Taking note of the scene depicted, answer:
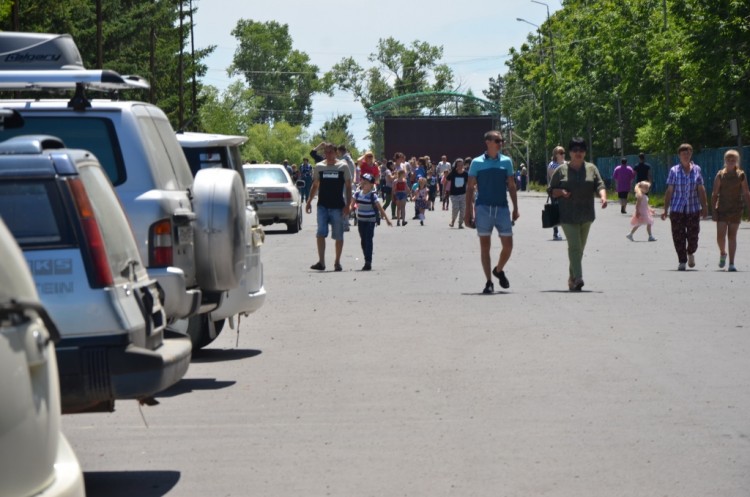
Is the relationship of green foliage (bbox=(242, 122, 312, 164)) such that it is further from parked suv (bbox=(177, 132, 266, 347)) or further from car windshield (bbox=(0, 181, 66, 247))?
car windshield (bbox=(0, 181, 66, 247))

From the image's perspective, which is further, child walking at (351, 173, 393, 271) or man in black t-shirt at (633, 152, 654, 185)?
man in black t-shirt at (633, 152, 654, 185)

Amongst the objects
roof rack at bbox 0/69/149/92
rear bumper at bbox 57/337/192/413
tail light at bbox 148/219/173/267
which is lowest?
rear bumper at bbox 57/337/192/413

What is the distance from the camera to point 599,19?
8019 centimetres

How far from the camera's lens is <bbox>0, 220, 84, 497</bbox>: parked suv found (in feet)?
12.6

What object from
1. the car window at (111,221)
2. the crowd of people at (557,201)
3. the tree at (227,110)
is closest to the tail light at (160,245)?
the car window at (111,221)

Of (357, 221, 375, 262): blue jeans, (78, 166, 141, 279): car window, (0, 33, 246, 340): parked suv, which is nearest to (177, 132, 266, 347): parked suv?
(0, 33, 246, 340): parked suv

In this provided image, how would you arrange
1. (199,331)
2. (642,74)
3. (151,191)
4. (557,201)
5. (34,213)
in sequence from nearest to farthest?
(34,213) → (151,191) → (199,331) → (557,201) → (642,74)

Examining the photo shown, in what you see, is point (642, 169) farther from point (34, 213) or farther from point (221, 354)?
point (34, 213)

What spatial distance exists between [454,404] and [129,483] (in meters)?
2.87

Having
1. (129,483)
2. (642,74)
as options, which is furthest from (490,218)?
(642,74)

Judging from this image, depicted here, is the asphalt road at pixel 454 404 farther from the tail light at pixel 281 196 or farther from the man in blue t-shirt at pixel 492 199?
the tail light at pixel 281 196

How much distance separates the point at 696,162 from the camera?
58.7m

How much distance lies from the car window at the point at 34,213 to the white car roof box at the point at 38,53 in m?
5.24

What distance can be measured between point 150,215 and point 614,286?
1051 cm
